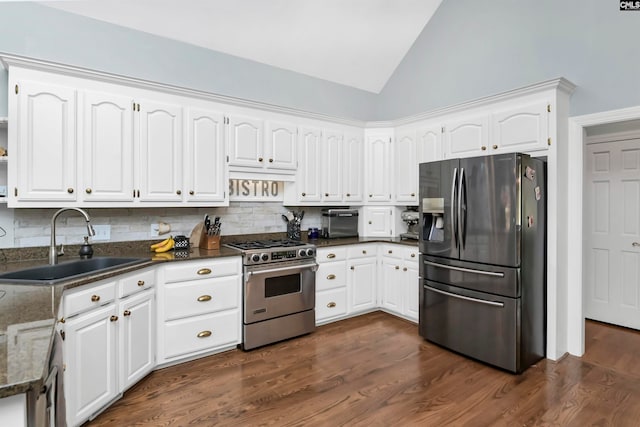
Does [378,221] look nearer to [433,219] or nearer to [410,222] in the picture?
[410,222]

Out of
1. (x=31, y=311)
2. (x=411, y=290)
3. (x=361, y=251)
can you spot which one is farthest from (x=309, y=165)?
(x=31, y=311)

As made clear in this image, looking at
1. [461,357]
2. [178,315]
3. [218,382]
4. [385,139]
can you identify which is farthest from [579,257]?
[178,315]

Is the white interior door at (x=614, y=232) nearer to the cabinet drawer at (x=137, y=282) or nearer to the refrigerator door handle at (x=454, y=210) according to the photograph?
the refrigerator door handle at (x=454, y=210)

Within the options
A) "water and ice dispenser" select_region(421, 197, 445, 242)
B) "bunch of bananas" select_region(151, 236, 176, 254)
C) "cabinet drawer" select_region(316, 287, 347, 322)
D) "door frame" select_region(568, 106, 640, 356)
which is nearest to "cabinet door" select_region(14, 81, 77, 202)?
"bunch of bananas" select_region(151, 236, 176, 254)

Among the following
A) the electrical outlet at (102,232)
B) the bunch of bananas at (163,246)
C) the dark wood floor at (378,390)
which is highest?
the electrical outlet at (102,232)

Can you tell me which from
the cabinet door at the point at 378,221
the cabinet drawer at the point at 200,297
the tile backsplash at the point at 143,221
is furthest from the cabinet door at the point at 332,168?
the cabinet drawer at the point at 200,297

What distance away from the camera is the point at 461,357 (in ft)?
9.93

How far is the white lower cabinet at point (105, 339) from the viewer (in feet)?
6.22

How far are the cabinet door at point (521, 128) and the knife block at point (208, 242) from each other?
287cm

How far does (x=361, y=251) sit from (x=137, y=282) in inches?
94.0

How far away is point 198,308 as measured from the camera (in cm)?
288

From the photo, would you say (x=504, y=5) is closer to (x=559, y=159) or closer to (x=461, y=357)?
(x=559, y=159)

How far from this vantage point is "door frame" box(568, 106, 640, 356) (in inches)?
119

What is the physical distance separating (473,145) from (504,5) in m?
1.58
